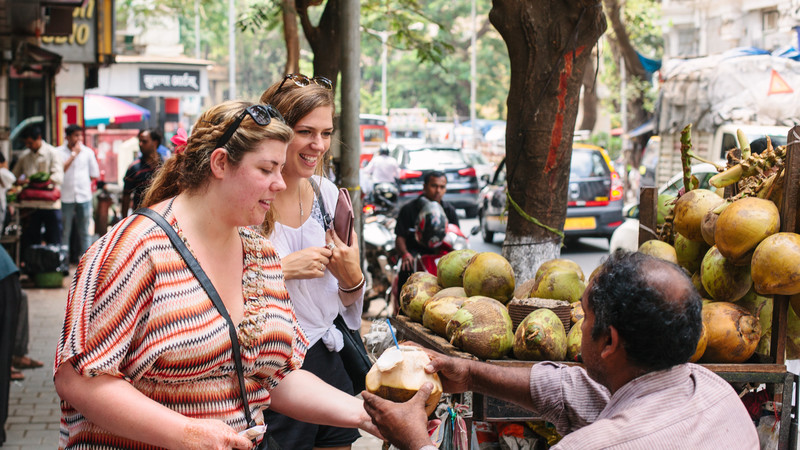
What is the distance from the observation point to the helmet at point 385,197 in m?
10.9

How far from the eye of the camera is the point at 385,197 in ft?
35.9

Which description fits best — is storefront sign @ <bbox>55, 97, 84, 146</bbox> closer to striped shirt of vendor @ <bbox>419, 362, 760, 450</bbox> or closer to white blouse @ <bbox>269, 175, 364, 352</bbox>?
white blouse @ <bbox>269, 175, 364, 352</bbox>

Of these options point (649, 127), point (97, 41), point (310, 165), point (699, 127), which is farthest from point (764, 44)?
point (310, 165)

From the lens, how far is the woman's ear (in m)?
2.15

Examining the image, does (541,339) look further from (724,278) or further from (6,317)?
(6,317)

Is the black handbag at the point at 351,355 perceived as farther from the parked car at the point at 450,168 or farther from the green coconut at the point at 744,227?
the parked car at the point at 450,168

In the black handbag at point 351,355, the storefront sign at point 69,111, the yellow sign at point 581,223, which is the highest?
the storefront sign at point 69,111

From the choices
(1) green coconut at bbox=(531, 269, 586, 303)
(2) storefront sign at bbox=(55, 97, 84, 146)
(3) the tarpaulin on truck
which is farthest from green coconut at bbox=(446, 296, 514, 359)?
(2) storefront sign at bbox=(55, 97, 84, 146)

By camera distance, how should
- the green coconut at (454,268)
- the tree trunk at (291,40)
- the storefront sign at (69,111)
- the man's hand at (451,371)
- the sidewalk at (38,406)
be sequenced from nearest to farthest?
1. the man's hand at (451,371)
2. the green coconut at (454,268)
3. the sidewalk at (38,406)
4. the tree trunk at (291,40)
5. the storefront sign at (69,111)

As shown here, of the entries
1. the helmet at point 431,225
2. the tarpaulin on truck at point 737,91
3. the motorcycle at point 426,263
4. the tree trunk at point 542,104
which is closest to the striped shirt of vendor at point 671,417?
the tree trunk at point 542,104

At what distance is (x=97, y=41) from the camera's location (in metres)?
14.5

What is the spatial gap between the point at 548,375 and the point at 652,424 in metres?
0.72

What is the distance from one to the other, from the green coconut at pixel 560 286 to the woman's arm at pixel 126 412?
1883 millimetres

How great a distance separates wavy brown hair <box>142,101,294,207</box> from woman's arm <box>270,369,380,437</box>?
660mm
